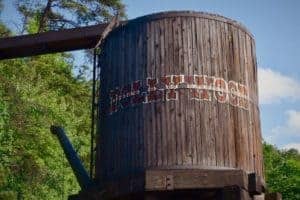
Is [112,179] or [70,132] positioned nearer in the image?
[112,179]

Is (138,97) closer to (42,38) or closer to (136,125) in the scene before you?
(136,125)

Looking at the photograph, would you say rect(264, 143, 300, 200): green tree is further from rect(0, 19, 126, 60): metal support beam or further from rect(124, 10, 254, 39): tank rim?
rect(124, 10, 254, 39): tank rim

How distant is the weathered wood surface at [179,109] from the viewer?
9961mm

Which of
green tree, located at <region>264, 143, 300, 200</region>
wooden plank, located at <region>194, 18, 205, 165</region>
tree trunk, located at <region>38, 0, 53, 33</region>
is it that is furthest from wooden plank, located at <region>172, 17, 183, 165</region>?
green tree, located at <region>264, 143, 300, 200</region>

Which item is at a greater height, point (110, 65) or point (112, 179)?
point (110, 65)

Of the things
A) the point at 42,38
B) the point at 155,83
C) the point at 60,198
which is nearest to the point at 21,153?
the point at 60,198

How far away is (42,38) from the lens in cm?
1280

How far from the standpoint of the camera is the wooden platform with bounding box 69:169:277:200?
9.33 meters

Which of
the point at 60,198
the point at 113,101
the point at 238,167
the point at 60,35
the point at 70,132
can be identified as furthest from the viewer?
the point at 70,132

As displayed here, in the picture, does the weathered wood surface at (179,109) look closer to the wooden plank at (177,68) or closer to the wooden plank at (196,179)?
the wooden plank at (177,68)

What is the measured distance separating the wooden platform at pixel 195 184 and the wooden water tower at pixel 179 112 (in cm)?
2

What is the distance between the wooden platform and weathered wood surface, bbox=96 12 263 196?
0.32 meters

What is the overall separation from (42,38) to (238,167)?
5639 mm

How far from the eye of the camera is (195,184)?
936 centimetres
